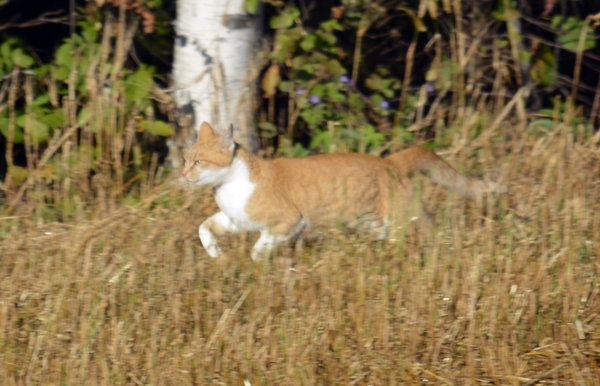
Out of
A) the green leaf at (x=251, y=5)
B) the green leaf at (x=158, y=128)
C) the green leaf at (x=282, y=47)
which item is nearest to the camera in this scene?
the green leaf at (x=251, y=5)

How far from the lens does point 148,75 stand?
18.2 feet

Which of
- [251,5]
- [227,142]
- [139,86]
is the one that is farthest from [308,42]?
[227,142]

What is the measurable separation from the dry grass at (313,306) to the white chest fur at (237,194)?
13cm

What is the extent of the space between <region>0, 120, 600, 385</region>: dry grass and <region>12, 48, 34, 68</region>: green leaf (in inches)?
45.9

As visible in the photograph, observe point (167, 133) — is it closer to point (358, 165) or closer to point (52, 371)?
point (358, 165)

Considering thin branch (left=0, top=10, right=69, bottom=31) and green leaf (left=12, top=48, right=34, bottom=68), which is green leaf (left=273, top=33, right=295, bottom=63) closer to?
thin branch (left=0, top=10, right=69, bottom=31)

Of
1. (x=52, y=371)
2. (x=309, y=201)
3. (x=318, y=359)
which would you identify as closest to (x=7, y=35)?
(x=309, y=201)

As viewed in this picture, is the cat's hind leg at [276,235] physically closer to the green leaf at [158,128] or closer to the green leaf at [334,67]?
the green leaf at [158,128]

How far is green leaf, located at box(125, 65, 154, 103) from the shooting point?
5.52m

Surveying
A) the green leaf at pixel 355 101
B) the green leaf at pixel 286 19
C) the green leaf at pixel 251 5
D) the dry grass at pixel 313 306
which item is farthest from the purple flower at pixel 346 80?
the dry grass at pixel 313 306

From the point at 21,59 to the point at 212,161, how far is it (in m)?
1.58

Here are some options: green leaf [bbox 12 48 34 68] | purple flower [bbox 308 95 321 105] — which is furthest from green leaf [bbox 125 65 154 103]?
purple flower [bbox 308 95 321 105]

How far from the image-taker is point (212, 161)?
4785mm

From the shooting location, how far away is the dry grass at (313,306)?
3607 millimetres
